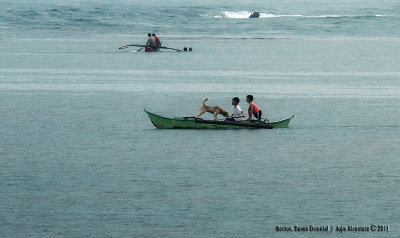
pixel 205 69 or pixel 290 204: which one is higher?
pixel 290 204

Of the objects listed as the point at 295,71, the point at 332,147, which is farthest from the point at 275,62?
the point at 332,147

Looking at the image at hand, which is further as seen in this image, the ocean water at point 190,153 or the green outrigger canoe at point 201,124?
the green outrigger canoe at point 201,124

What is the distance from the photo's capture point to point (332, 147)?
112ft

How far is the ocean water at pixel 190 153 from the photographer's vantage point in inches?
880

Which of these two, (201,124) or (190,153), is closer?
(190,153)

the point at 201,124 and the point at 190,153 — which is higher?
the point at 201,124

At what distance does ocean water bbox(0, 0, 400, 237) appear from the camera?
22344 mm

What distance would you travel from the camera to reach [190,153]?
106 ft

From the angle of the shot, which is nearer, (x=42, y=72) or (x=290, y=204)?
(x=290, y=204)

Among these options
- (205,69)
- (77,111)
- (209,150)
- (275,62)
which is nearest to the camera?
(209,150)

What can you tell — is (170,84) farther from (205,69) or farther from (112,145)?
(112,145)

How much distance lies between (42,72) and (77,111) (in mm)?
27616

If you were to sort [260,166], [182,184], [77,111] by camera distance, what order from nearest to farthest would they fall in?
[182,184], [260,166], [77,111]

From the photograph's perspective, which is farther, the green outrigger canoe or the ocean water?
the green outrigger canoe
